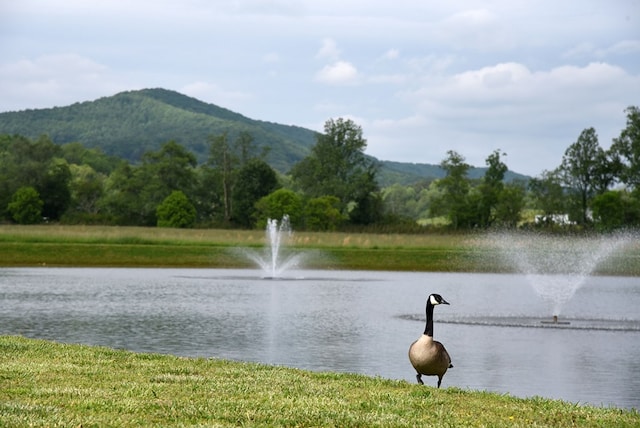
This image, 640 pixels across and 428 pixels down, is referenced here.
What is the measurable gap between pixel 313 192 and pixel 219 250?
258 feet

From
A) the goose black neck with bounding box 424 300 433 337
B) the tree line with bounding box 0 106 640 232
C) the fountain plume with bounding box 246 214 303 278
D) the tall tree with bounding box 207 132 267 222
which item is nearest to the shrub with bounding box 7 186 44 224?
the tree line with bounding box 0 106 640 232

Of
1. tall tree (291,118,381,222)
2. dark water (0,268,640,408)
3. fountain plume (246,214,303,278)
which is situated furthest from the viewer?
tall tree (291,118,381,222)

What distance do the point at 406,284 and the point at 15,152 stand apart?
111 metres

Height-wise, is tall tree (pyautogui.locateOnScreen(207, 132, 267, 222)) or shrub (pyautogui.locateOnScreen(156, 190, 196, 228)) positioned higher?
tall tree (pyautogui.locateOnScreen(207, 132, 267, 222))

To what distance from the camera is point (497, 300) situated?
41688mm

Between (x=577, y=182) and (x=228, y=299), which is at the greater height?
(x=577, y=182)

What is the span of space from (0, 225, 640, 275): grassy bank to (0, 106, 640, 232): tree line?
28.8 meters

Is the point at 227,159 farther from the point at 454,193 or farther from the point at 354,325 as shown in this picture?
the point at 354,325

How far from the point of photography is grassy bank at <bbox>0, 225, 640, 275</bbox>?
209ft

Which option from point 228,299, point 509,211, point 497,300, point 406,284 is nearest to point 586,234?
point 509,211

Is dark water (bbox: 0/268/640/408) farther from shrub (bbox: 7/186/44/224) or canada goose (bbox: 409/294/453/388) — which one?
shrub (bbox: 7/186/44/224)

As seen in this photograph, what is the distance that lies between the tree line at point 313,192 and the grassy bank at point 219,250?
2882cm

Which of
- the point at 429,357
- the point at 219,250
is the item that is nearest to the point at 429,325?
the point at 429,357

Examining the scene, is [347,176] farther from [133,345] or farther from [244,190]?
[133,345]
